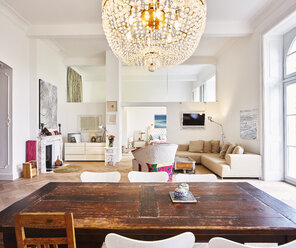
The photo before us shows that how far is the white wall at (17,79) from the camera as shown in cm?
430

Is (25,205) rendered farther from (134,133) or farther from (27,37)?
(134,133)

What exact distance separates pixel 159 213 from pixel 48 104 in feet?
19.1

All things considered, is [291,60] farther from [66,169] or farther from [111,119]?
[66,169]

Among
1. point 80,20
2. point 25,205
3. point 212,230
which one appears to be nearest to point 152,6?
point 212,230

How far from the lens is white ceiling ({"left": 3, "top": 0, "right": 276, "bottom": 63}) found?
3.91 metres

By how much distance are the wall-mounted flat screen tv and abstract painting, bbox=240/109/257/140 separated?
6.46 feet

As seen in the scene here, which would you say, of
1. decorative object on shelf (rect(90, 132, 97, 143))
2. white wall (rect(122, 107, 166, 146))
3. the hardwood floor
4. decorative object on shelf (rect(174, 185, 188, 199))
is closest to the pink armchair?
the hardwood floor

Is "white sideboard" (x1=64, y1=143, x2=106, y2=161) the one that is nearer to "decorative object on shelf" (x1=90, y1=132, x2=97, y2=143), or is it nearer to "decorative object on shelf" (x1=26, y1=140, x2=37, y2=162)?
"decorative object on shelf" (x1=90, y1=132, x2=97, y2=143)

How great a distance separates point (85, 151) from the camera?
6.86 meters

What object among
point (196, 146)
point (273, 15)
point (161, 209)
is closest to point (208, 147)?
point (196, 146)

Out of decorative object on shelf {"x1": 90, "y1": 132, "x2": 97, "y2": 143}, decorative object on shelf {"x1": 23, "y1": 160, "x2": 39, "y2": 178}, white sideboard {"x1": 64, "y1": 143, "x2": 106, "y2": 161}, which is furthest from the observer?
decorative object on shelf {"x1": 90, "y1": 132, "x2": 97, "y2": 143}

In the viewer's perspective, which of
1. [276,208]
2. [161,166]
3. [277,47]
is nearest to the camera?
[276,208]

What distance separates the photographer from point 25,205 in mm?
1408

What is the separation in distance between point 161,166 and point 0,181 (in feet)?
12.4
